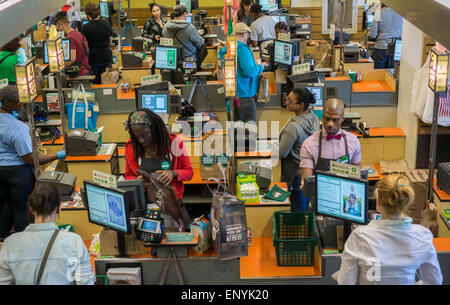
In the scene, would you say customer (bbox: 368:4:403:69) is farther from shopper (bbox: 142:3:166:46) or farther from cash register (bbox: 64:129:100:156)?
cash register (bbox: 64:129:100:156)

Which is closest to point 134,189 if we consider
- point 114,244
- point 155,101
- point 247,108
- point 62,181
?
point 114,244

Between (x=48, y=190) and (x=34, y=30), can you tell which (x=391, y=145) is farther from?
(x=34, y=30)

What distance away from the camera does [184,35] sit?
9.18m

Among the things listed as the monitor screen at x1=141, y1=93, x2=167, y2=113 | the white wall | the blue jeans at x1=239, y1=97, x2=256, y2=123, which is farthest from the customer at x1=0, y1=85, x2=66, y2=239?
the white wall

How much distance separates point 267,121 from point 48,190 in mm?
5492

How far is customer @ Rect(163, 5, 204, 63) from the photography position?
9.12 metres

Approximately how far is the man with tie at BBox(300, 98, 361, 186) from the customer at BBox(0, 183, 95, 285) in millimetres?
2124

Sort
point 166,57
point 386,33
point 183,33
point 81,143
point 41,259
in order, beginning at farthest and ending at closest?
point 386,33 < point 183,33 < point 166,57 < point 81,143 < point 41,259

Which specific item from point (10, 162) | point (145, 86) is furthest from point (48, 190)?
point (145, 86)

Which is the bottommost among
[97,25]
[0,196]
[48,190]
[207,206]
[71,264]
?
[207,206]

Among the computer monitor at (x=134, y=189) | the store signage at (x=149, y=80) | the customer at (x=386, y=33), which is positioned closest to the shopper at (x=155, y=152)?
the computer monitor at (x=134, y=189)

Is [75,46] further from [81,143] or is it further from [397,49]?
[397,49]

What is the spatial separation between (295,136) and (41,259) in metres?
2.73

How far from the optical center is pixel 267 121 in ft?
28.5
